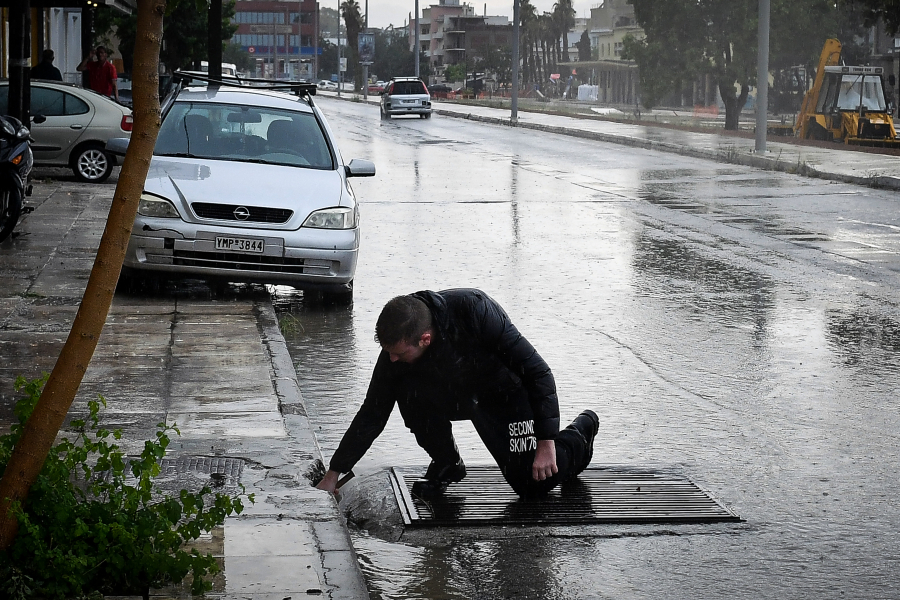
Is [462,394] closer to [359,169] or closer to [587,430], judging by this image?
[587,430]

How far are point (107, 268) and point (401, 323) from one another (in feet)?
4.21

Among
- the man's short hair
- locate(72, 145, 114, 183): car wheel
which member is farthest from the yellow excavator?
the man's short hair

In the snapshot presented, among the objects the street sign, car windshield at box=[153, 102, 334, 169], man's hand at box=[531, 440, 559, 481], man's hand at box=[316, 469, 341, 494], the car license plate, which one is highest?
the street sign

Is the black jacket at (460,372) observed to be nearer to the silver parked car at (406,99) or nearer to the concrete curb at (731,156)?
the concrete curb at (731,156)

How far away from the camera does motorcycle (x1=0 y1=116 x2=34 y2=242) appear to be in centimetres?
1212

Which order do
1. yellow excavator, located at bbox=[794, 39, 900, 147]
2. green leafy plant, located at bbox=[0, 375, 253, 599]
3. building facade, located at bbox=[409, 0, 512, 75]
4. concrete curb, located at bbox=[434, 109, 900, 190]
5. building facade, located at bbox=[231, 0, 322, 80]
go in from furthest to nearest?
building facade, located at bbox=[231, 0, 322, 80] → building facade, located at bbox=[409, 0, 512, 75] → yellow excavator, located at bbox=[794, 39, 900, 147] → concrete curb, located at bbox=[434, 109, 900, 190] → green leafy plant, located at bbox=[0, 375, 253, 599]

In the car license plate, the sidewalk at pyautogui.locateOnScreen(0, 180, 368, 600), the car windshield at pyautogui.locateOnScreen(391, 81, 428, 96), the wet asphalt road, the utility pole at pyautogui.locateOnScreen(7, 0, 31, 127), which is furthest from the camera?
the car windshield at pyautogui.locateOnScreen(391, 81, 428, 96)

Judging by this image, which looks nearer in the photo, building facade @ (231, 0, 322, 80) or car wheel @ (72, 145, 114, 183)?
car wheel @ (72, 145, 114, 183)

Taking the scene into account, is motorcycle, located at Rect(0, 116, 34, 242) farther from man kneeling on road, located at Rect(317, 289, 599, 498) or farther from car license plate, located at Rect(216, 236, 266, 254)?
man kneeling on road, located at Rect(317, 289, 599, 498)

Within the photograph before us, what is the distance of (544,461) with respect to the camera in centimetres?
513

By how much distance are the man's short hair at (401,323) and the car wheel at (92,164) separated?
622 inches

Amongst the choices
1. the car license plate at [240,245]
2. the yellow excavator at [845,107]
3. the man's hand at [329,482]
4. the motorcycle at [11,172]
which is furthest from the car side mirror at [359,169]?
the yellow excavator at [845,107]

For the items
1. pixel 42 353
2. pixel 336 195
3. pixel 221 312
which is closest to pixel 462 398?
pixel 42 353

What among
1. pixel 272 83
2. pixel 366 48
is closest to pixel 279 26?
pixel 366 48
